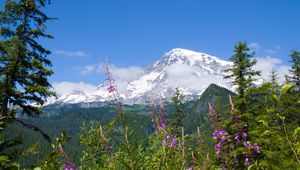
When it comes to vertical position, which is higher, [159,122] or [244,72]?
[244,72]

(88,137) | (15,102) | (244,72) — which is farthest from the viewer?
(244,72)

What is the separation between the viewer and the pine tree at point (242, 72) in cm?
2312

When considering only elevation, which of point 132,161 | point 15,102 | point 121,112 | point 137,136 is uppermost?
point 15,102

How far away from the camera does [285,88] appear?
9.71 feet

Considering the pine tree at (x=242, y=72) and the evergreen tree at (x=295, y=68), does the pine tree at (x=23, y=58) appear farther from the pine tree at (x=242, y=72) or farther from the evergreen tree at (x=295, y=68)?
the evergreen tree at (x=295, y=68)

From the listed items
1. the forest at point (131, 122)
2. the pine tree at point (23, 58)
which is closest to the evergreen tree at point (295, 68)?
the forest at point (131, 122)

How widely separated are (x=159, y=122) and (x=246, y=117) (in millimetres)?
18246

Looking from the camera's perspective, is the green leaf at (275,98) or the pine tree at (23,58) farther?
the pine tree at (23,58)

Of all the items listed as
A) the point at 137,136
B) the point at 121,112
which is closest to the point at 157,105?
the point at 137,136

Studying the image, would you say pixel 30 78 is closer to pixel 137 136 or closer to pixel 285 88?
pixel 137 136

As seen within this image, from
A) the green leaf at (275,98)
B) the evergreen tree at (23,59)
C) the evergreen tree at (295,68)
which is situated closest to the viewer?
the green leaf at (275,98)

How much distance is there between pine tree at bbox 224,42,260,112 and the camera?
75.9ft

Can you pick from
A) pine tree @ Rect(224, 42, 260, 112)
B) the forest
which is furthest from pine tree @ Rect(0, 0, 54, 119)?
pine tree @ Rect(224, 42, 260, 112)

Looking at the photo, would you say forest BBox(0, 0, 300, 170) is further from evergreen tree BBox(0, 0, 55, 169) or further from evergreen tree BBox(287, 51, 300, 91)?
evergreen tree BBox(287, 51, 300, 91)
